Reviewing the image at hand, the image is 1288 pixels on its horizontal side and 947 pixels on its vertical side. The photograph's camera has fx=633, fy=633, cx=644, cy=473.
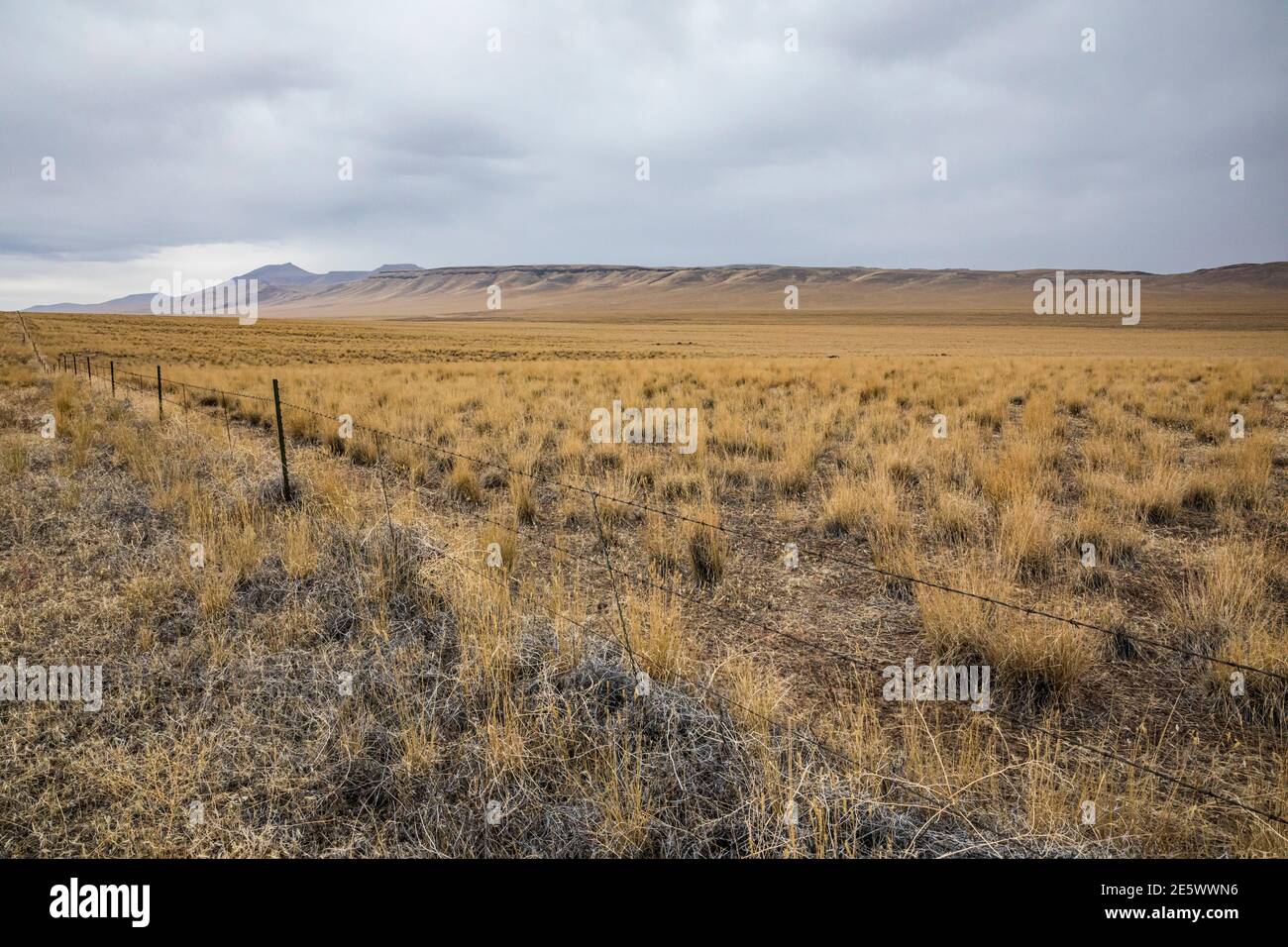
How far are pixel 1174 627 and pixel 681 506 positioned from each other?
13.2 feet

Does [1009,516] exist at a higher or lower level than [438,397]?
lower

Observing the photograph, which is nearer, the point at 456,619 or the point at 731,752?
the point at 731,752

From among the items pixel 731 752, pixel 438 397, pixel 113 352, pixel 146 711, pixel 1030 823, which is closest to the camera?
pixel 1030 823

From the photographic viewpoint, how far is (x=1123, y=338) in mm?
52656

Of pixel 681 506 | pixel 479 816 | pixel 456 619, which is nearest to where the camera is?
pixel 479 816

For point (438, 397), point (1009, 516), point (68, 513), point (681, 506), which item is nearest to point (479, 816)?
point (681, 506)

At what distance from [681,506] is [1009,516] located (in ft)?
10.0

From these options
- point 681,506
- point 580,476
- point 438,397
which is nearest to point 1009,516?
point 681,506

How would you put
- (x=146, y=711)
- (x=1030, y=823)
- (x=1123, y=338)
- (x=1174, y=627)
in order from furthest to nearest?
(x=1123, y=338), (x=1174, y=627), (x=146, y=711), (x=1030, y=823)

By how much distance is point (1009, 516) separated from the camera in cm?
574

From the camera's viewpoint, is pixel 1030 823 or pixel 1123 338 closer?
pixel 1030 823

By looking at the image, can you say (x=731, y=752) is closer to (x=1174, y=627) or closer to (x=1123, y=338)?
(x=1174, y=627)
